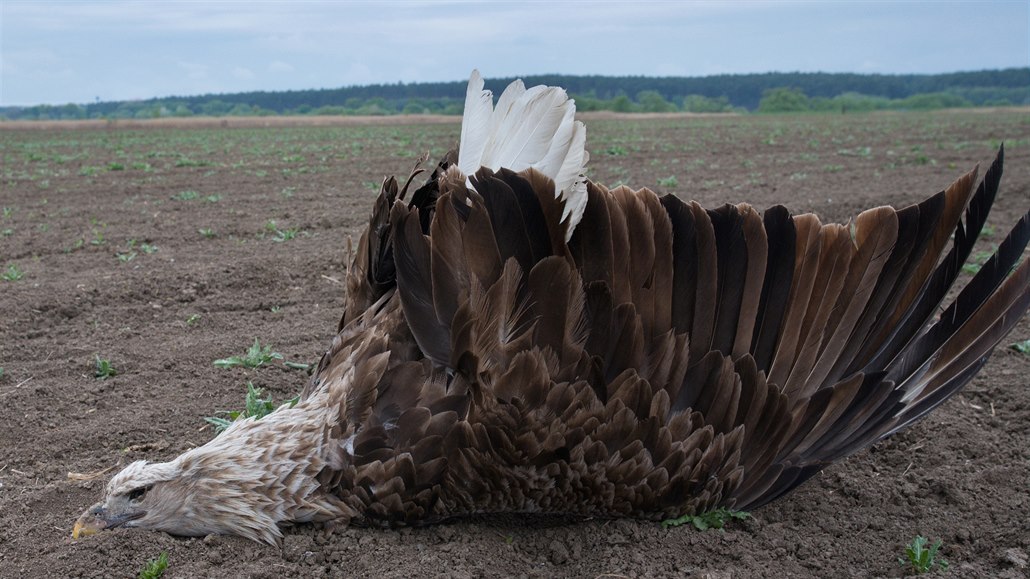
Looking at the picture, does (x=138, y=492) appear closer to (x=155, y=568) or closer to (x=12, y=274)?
(x=155, y=568)

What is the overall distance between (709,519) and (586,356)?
84cm

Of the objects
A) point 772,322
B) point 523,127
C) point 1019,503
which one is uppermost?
point 523,127

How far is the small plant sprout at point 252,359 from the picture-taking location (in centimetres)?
490

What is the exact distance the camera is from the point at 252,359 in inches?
193

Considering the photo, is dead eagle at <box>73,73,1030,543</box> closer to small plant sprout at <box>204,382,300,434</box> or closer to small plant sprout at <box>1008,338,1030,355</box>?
small plant sprout at <box>204,382,300,434</box>

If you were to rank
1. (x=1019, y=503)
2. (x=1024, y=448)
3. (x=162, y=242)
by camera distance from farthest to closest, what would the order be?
(x=162, y=242)
(x=1024, y=448)
(x=1019, y=503)

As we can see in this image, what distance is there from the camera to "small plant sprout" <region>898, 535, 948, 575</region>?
111 inches

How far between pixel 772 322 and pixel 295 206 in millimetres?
9844

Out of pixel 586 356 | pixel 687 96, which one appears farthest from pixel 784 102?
pixel 586 356

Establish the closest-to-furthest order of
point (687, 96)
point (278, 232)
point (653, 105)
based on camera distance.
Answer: point (278, 232)
point (653, 105)
point (687, 96)

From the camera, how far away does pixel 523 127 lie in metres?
2.83

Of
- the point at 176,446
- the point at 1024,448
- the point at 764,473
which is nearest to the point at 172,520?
the point at 176,446

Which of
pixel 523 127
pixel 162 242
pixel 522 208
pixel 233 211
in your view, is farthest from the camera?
pixel 233 211

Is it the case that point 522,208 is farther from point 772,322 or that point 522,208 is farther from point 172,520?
point 172,520
